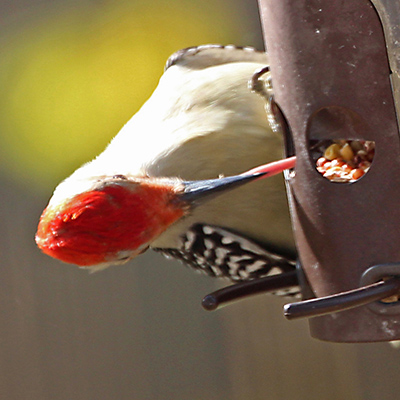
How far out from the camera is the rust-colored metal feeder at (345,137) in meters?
1.52

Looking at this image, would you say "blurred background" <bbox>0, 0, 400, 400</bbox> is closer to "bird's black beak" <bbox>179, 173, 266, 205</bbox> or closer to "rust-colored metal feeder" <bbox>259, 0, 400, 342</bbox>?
"bird's black beak" <bbox>179, 173, 266, 205</bbox>

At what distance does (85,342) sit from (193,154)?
1.82 metres

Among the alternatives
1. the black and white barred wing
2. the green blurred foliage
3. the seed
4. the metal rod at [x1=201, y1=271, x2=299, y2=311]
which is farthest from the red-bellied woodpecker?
the green blurred foliage

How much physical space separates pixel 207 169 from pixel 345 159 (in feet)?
1.68

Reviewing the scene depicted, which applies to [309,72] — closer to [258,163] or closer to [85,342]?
[258,163]

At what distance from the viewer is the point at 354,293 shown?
1.45m

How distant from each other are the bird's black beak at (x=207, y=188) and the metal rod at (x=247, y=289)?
0.80 ft

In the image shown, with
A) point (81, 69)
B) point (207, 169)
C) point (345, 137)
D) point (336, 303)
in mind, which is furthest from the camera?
point (81, 69)

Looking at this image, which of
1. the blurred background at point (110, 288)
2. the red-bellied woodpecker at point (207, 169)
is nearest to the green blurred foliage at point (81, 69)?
the blurred background at point (110, 288)

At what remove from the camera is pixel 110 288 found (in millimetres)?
3584

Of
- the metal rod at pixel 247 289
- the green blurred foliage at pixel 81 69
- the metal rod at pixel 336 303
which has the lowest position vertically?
the metal rod at pixel 336 303

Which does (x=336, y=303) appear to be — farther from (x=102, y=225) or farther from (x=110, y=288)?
(x=110, y=288)

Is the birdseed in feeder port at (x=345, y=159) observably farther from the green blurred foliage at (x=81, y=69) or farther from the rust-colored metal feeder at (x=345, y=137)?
the green blurred foliage at (x=81, y=69)

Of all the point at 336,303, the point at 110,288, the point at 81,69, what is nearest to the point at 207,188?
the point at 336,303
